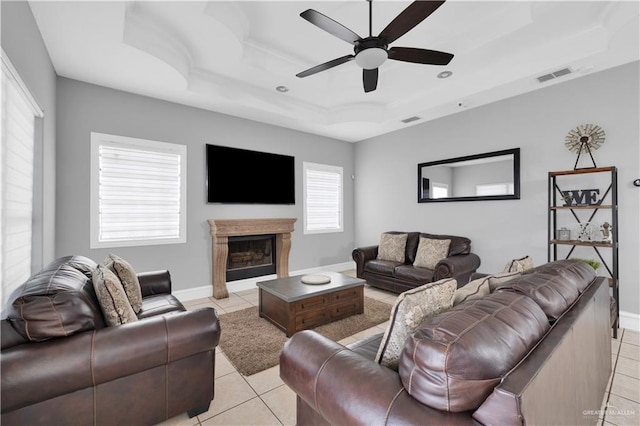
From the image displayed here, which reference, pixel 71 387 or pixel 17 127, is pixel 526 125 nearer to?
pixel 71 387

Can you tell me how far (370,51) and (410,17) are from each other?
0.38 m

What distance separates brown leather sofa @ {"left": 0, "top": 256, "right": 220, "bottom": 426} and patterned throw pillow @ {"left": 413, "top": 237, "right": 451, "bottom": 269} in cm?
335

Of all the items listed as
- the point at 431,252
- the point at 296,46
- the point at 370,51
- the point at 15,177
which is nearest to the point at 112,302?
the point at 15,177

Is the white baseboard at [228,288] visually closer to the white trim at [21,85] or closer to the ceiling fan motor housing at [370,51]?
the white trim at [21,85]

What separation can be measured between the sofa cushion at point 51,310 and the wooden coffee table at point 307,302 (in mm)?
1645

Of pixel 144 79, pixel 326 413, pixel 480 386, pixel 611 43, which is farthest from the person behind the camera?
pixel 144 79

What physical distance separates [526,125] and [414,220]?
7.10 ft

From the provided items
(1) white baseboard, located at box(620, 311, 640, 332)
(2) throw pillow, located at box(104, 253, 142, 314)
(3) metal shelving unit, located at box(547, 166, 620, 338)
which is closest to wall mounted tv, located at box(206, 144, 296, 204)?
(2) throw pillow, located at box(104, 253, 142, 314)

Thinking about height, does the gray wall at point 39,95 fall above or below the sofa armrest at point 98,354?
above

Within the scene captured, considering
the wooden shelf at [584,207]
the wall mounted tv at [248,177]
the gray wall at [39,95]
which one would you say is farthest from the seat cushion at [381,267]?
the gray wall at [39,95]

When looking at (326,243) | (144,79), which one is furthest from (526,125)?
(144,79)

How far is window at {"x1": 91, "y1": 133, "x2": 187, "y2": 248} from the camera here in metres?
3.53

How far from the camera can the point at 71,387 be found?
133 centimetres

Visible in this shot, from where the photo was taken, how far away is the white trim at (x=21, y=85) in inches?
68.4
